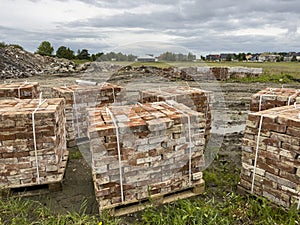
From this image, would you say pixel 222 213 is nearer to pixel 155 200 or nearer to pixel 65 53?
pixel 155 200

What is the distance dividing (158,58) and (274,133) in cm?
292

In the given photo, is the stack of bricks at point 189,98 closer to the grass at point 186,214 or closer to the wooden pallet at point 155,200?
the wooden pallet at point 155,200

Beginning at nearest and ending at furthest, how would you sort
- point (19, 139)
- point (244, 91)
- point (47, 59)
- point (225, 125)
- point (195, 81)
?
point (19, 139) → point (225, 125) → point (244, 91) → point (195, 81) → point (47, 59)

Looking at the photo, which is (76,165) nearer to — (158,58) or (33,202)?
(33,202)

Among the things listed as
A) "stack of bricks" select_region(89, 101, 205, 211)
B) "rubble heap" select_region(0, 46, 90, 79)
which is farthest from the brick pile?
"stack of bricks" select_region(89, 101, 205, 211)

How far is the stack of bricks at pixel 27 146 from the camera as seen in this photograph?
3572 millimetres

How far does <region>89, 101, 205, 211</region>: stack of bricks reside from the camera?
3178 mm

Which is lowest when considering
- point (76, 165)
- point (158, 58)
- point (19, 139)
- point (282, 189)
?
point (76, 165)

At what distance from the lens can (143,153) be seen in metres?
3.32

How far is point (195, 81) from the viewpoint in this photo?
2052 centimetres

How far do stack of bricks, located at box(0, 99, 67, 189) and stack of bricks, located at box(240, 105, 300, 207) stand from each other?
2.95 meters

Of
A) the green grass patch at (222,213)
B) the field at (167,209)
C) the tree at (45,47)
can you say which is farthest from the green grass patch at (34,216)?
the tree at (45,47)

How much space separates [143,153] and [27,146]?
1.76 metres

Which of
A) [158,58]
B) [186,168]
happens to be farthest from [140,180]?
[158,58]
